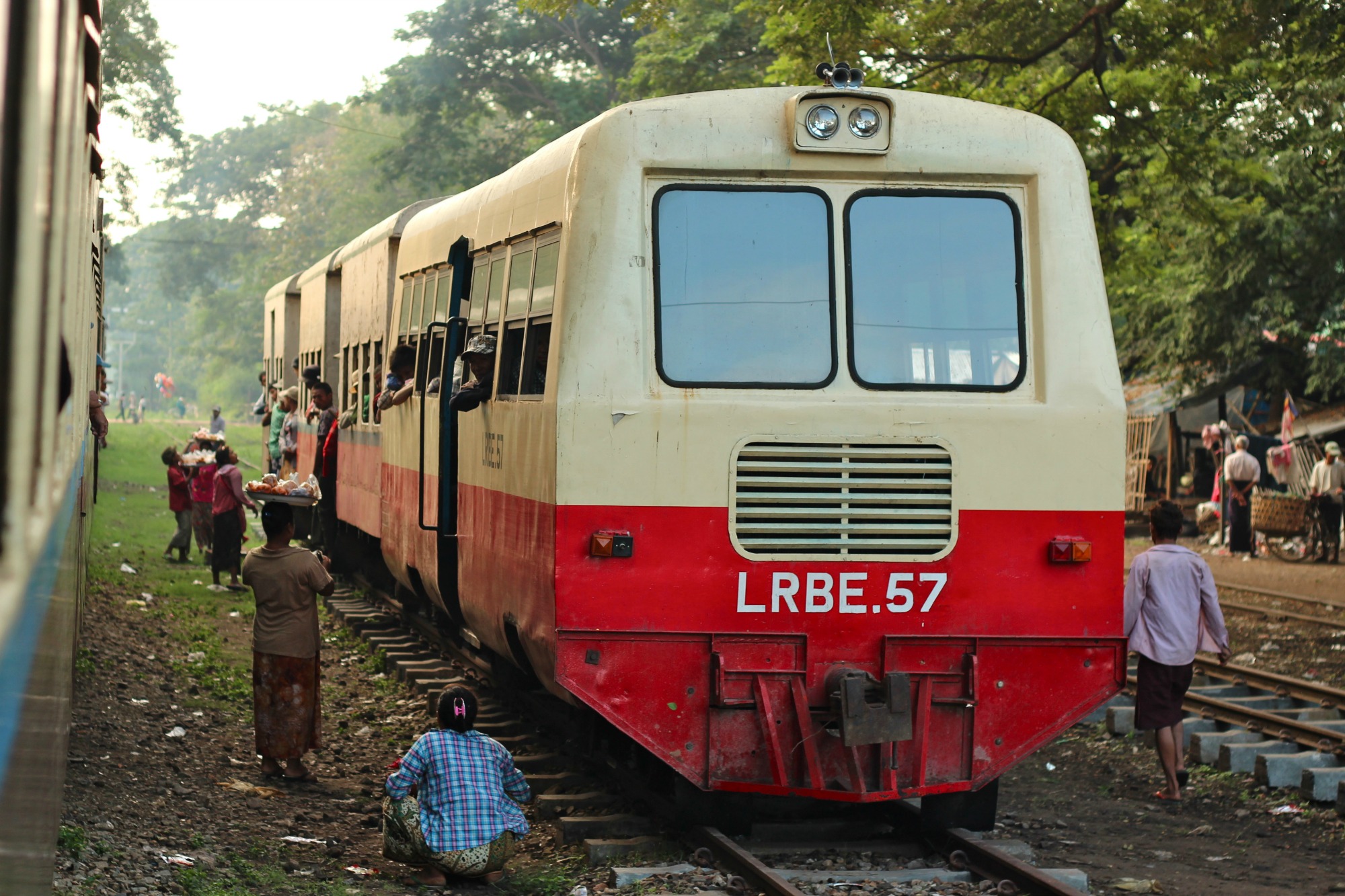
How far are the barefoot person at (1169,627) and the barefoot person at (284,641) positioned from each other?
4.31 meters

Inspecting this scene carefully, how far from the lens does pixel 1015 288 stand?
670 cm

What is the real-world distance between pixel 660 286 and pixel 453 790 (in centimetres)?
227

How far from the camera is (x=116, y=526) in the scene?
23000mm

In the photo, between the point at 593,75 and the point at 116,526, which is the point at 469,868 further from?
the point at 593,75

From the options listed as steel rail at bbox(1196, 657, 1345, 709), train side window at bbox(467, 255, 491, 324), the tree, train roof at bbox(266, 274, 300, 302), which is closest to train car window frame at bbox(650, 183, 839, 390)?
train side window at bbox(467, 255, 491, 324)

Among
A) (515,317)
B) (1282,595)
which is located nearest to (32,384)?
(515,317)

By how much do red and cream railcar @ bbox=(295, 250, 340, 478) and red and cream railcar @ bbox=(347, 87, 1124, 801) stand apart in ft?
32.4

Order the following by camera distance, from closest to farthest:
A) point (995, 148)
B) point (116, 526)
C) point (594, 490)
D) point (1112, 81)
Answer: point (594, 490) < point (995, 148) < point (1112, 81) < point (116, 526)

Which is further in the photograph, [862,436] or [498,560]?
[498,560]

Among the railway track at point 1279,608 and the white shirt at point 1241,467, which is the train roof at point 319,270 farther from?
the white shirt at point 1241,467

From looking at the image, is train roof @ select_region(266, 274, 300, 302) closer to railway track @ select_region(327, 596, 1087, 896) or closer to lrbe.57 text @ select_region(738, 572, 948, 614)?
railway track @ select_region(327, 596, 1087, 896)

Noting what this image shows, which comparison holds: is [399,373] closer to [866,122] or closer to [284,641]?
[284,641]

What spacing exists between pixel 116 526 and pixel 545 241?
1766cm

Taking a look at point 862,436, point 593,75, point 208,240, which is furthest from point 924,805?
point 208,240
